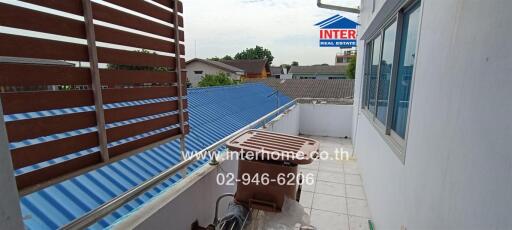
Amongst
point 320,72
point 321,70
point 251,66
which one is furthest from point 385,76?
point 321,70

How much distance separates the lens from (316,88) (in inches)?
625

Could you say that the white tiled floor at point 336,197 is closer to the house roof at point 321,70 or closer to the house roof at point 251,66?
the house roof at point 251,66

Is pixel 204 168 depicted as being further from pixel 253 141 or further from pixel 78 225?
pixel 78 225

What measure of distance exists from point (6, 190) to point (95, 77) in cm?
72

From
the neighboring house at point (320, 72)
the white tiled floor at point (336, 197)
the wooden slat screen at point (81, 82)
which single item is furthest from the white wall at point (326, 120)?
the neighboring house at point (320, 72)

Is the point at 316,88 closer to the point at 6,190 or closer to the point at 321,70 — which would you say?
the point at 6,190

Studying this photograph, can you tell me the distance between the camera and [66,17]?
111 cm

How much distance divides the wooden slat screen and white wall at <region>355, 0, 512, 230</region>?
1.62 meters

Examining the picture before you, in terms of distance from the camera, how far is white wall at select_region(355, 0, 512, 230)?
0.78 meters

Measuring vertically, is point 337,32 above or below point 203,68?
above

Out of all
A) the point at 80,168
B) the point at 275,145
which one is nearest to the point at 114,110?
the point at 80,168

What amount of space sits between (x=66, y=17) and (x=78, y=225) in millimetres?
895

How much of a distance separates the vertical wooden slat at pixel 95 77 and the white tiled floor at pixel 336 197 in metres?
2.69

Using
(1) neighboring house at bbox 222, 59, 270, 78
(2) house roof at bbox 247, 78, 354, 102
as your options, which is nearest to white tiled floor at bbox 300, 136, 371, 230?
(2) house roof at bbox 247, 78, 354, 102
